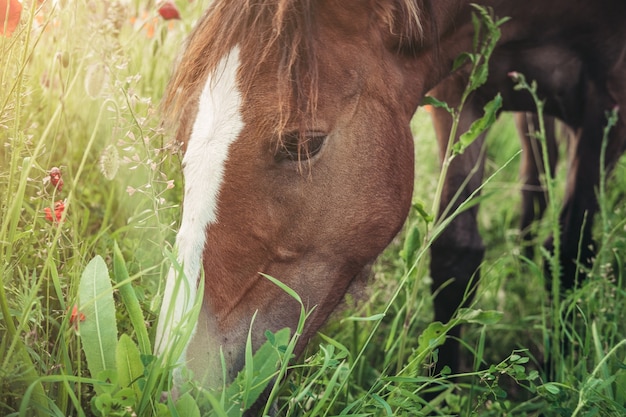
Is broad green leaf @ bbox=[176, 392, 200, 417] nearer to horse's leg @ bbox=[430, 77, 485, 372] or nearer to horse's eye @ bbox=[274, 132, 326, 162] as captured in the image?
horse's eye @ bbox=[274, 132, 326, 162]

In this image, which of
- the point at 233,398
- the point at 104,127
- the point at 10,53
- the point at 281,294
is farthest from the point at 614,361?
the point at 104,127

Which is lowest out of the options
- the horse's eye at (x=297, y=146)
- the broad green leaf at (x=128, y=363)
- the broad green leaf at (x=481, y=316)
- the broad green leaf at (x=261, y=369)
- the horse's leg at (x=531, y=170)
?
the horse's leg at (x=531, y=170)

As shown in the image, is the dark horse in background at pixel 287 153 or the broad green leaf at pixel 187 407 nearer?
the broad green leaf at pixel 187 407

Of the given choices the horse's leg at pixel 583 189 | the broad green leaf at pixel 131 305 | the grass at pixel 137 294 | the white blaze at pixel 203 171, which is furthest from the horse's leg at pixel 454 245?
the broad green leaf at pixel 131 305

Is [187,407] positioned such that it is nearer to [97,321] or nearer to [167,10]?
[97,321]

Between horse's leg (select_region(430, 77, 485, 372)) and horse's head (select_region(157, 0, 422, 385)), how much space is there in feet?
2.68

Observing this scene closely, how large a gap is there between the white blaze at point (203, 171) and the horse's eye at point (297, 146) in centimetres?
12

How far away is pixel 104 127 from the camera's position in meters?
2.61

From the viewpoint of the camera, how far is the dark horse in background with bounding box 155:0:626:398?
1.52 meters

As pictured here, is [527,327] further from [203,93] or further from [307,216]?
[203,93]

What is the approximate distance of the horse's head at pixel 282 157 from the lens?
60.1 inches

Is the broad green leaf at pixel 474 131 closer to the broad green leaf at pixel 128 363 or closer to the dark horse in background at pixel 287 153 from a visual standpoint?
the dark horse in background at pixel 287 153

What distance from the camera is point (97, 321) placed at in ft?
4.68

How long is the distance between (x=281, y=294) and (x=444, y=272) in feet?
3.78
